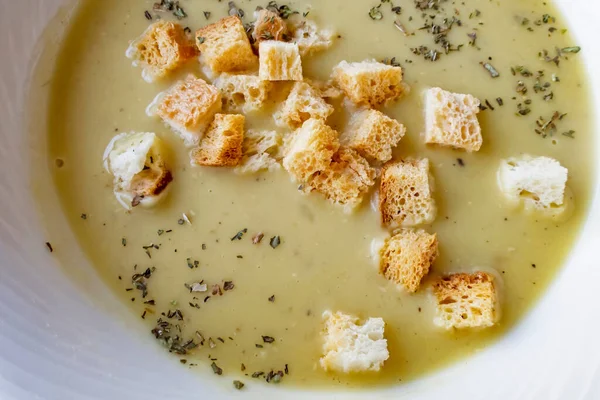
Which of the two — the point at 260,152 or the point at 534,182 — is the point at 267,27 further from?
the point at 534,182

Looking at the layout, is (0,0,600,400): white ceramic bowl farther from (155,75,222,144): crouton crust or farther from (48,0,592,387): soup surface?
(155,75,222,144): crouton crust

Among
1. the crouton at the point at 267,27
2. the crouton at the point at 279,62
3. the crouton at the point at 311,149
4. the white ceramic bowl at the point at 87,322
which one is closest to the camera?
the white ceramic bowl at the point at 87,322

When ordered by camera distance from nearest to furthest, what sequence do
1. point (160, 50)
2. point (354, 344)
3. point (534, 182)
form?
point (354, 344)
point (534, 182)
point (160, 50)

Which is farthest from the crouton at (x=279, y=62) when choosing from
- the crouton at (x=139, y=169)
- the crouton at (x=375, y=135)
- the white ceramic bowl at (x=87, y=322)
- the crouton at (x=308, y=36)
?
the white ceramic bowl at (x=87, y=322)

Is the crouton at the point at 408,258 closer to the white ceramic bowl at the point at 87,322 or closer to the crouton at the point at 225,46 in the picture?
the white ceramic bowl at the point at 87,322

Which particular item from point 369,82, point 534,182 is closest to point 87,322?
point 369,82

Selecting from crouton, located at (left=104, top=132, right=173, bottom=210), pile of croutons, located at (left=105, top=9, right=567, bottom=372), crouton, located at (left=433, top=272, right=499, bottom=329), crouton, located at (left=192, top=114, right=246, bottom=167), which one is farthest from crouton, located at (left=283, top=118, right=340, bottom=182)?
crouton, located at (left=433, top=272, right=499, bottom=329)
